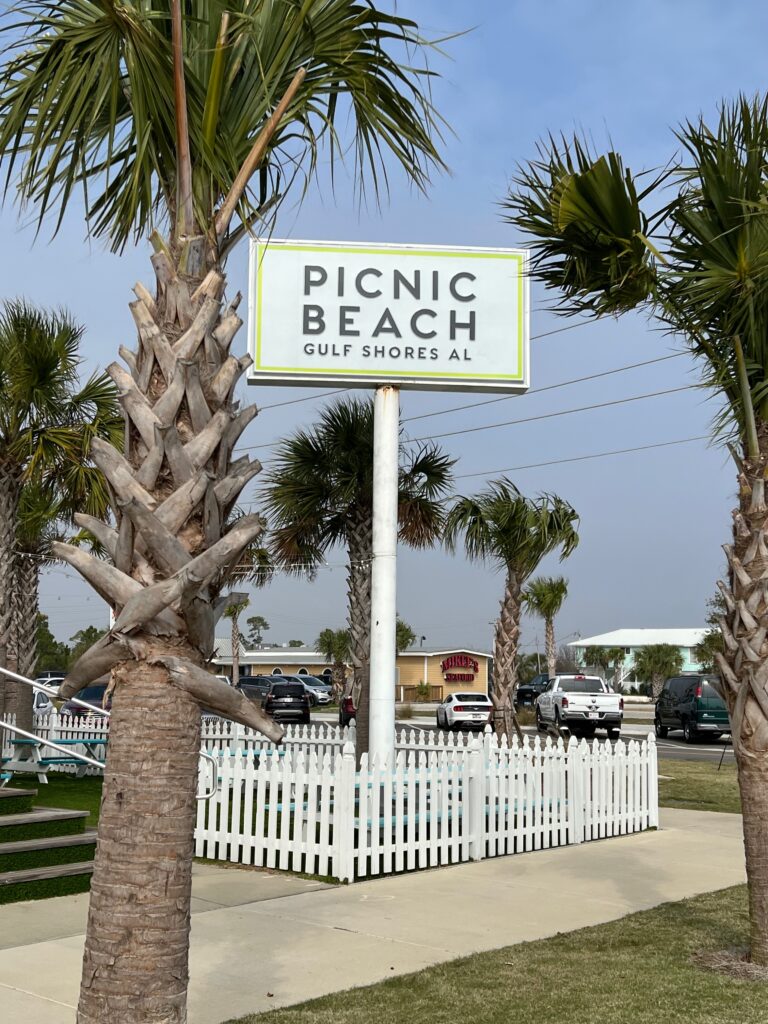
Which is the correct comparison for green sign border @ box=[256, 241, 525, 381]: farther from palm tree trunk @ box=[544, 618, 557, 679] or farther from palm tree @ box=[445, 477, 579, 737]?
palm tree trunk @ box=[544, 618, 557, 679]

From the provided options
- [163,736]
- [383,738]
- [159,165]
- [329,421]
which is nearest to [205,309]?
[159,165]

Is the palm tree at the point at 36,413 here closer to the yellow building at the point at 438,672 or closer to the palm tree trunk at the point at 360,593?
the palm tree trunk at the point at 360,593

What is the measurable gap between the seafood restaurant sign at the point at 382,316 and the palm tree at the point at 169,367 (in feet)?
25.4

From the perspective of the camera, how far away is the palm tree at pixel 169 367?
358cm

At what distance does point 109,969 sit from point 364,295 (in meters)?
10.0

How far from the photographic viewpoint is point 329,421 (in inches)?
645

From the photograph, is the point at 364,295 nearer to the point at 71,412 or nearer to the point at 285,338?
the point at 285,338

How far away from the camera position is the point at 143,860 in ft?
11.6

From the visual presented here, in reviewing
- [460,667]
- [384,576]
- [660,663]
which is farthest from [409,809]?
[460,667]

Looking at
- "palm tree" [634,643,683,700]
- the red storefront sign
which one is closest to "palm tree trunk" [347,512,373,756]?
"palm tree" [634,643,683,700]

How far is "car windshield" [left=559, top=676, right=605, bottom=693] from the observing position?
106ft

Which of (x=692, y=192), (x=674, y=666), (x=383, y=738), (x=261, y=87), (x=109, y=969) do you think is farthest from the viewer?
(x=674, y=666)

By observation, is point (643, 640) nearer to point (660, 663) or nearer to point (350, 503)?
point (660, 663)

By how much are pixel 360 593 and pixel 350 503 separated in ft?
4.58
